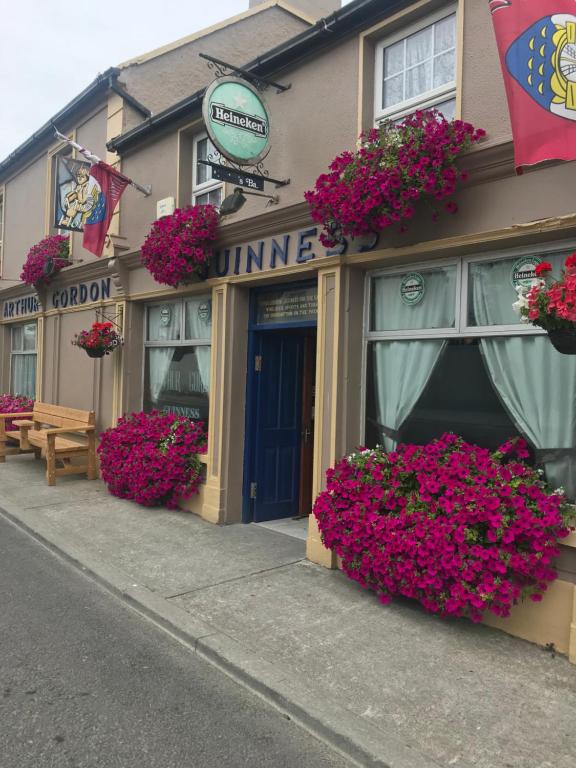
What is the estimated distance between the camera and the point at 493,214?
465 cm

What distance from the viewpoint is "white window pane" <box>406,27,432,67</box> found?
5.38m

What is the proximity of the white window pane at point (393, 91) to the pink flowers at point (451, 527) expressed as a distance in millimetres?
3277

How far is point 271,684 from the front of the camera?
11.4ft

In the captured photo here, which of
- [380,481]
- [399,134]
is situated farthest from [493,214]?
[380,481]

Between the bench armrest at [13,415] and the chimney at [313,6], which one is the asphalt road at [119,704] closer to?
the bench armrest at [13,415]

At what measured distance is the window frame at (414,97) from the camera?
203 inches

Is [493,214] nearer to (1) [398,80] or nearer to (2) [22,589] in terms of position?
(1) [398,80]

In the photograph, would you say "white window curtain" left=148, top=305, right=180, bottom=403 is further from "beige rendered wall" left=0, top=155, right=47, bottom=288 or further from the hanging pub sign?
"beige rendered wall" left=0, top=155, right=47, bottom=288

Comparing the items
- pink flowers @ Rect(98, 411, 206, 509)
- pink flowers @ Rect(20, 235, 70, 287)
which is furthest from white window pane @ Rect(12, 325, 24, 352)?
pink flowers @ Rect(98, 411, 206, 509)

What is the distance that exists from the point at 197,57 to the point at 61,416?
6938 millimetres

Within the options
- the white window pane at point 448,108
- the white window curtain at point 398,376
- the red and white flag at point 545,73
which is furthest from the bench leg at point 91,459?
the red and white flag at point 545,73

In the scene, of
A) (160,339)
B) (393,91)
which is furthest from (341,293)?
(160,339)

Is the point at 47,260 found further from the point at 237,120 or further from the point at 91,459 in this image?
the point at 237,120

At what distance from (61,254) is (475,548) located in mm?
9516
